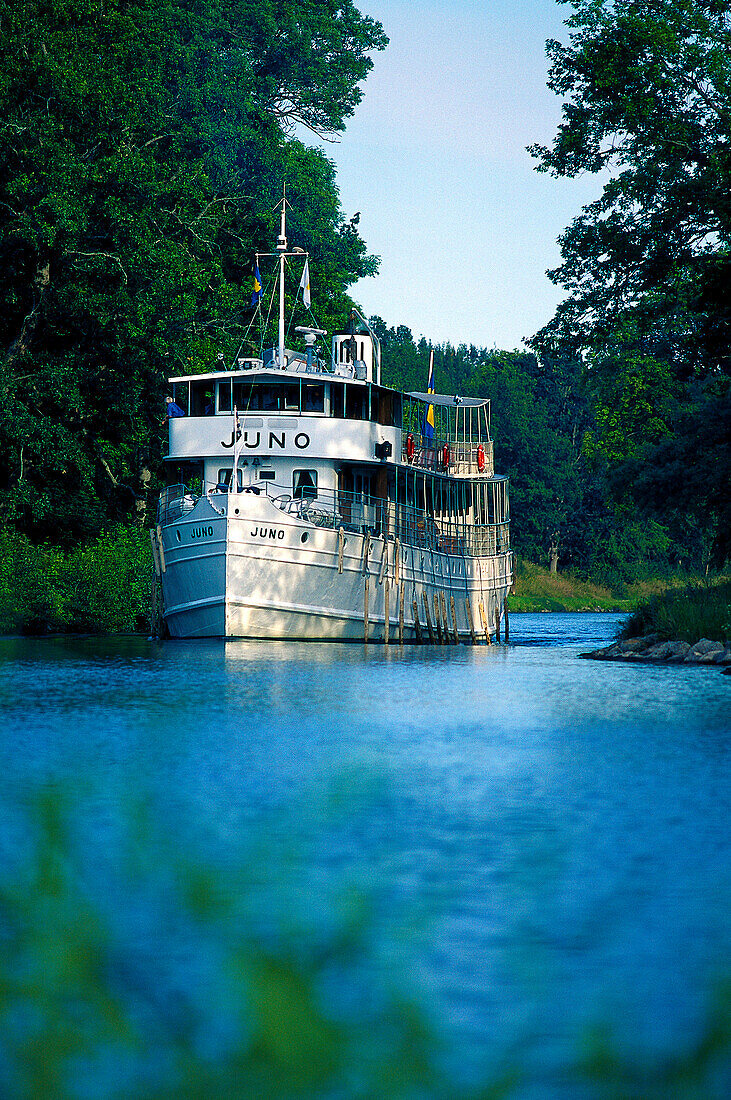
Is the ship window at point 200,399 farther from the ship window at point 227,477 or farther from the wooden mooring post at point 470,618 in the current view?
the wooden mooring post at point 470,618

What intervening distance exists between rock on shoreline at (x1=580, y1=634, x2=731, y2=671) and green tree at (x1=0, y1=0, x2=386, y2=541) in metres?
21.3

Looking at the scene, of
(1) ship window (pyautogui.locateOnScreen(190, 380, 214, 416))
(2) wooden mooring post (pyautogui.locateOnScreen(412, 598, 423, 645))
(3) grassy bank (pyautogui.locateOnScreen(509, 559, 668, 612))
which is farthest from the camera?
(3) grassy bank (pyautogui.locateOnScreen(509, 559, 668, 612))

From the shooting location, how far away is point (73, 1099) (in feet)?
16.9

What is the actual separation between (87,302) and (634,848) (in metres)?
38.9

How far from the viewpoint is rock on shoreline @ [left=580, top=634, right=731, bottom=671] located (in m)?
27.0

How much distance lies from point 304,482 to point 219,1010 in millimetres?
31463

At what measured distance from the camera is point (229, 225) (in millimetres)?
56688

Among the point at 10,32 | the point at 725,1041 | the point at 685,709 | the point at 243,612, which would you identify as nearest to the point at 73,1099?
the point at 725,1041

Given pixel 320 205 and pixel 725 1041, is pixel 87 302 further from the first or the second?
pixel 725 1041

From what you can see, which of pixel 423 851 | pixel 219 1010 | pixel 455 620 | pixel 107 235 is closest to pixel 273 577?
pixel 455 620

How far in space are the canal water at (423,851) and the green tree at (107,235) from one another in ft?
89.3

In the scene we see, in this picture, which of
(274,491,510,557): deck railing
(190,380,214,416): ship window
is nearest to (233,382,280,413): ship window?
(190,380,214,416): ship window

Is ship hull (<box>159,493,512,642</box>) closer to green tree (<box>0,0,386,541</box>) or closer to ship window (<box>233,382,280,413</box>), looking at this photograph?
ship window (<box>233,382,280,413</box>)

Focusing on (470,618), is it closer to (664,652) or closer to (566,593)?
(664,652)
